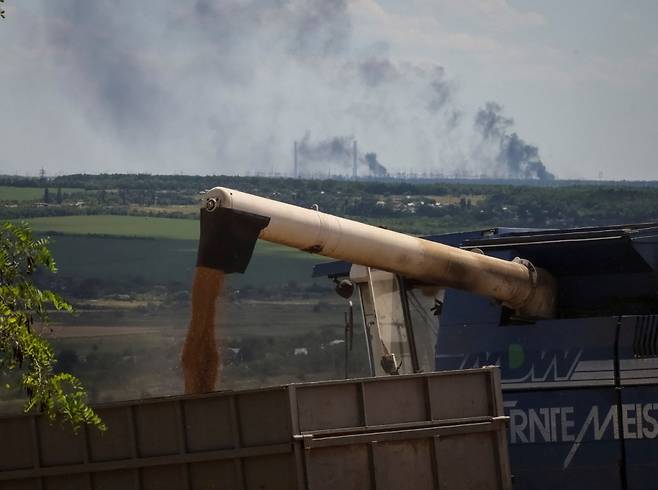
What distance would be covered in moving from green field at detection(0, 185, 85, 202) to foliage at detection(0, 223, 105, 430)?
87.2 meters

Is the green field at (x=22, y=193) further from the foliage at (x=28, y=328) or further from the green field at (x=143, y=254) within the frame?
the foliage at (x=28, y=328)

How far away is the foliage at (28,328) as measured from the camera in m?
13.1

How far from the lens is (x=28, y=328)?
43.6ft

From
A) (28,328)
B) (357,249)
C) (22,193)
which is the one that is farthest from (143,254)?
(28,328)

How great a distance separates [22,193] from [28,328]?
312 feet

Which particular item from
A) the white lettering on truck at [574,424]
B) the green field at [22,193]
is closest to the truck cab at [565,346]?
the white lettering on truck at [574,424]

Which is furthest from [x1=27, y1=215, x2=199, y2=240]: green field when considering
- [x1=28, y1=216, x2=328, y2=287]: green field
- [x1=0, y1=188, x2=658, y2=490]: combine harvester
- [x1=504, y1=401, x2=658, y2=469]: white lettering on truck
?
[x1=504, y1=401, x2=658, y2=469]: white lettering on truck

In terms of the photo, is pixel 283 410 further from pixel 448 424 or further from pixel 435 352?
pixel 435 352

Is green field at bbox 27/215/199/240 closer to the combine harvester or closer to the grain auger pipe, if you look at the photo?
the combine harvester

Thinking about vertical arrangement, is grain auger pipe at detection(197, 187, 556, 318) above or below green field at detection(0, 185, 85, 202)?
below

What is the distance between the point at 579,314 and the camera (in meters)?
18.3

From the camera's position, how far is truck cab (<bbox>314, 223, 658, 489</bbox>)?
1664 cm

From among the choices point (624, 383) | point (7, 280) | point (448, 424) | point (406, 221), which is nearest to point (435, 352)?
point (624, 383)

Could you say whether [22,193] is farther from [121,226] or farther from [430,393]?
[430,393]
